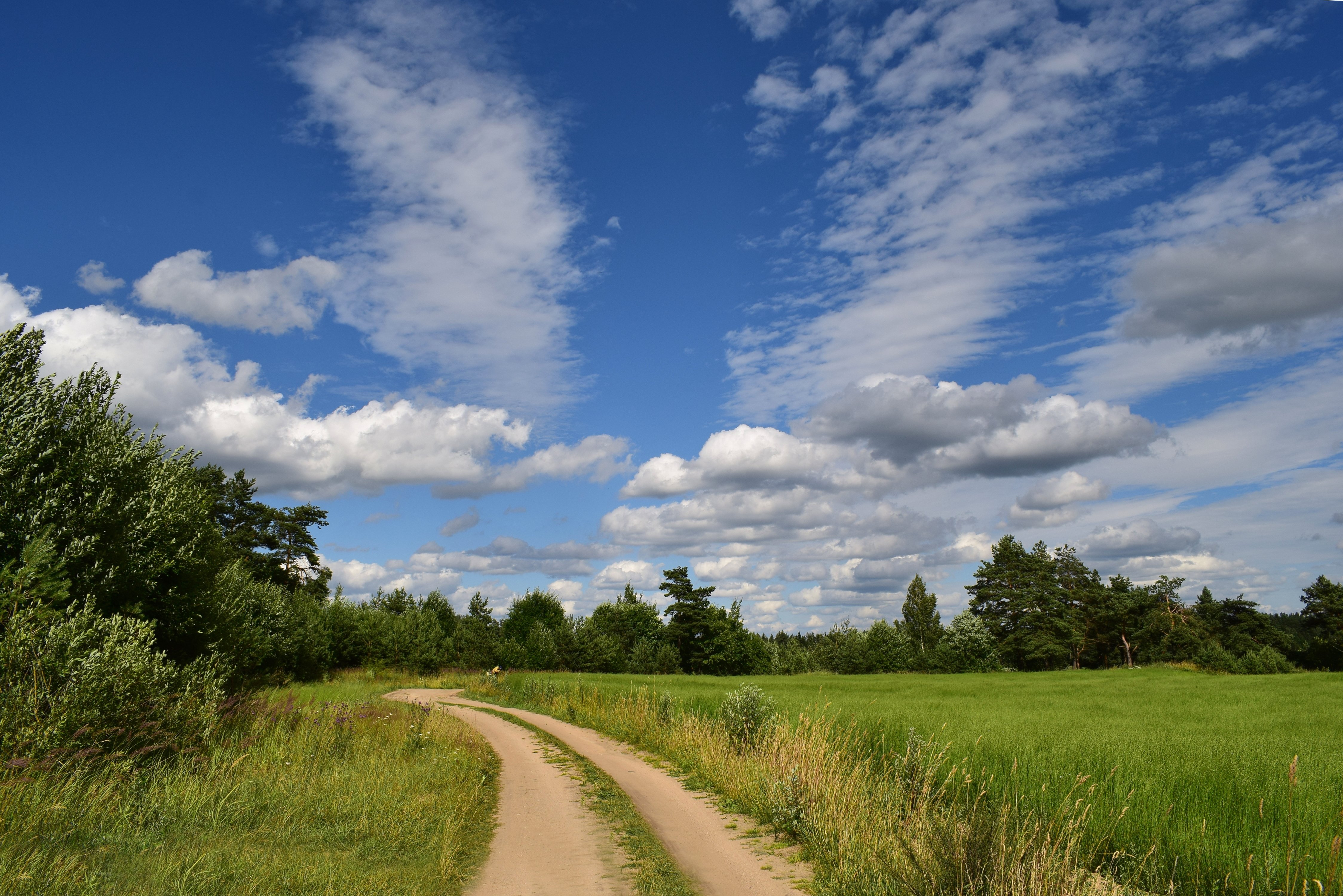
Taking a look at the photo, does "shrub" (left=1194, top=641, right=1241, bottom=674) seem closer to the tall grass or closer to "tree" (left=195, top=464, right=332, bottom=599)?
the tall grass

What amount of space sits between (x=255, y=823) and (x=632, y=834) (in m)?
5.13

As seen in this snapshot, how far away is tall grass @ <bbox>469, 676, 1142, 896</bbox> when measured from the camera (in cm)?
598

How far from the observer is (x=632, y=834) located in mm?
9438

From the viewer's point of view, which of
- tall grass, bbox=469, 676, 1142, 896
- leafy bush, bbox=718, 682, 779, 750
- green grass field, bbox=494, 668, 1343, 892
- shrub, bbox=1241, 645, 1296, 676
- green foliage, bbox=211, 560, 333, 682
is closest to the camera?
tall grass, bbox=469, 676, 1142, 896

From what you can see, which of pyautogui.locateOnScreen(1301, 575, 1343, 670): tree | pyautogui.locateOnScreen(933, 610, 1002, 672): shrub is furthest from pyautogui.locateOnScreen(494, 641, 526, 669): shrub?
pyautogui.locateOnScreen(1301, 575, 1343, 670): tree

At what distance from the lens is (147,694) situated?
418 inches

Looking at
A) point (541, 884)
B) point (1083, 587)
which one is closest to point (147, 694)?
point (541, 884)

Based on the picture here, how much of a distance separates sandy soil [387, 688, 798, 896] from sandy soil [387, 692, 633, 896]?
215 millimetres

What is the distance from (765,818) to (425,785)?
590cm

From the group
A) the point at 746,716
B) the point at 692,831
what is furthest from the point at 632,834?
the point at 746,716

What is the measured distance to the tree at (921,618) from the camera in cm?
7394

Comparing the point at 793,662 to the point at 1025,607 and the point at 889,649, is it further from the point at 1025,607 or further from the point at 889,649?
the point at 1025,607

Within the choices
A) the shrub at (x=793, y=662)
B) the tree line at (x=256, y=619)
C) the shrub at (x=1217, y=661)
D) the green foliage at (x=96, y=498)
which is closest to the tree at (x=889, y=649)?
the tree line at (x=256, y=619)

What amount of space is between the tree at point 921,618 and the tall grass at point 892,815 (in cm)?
6317
